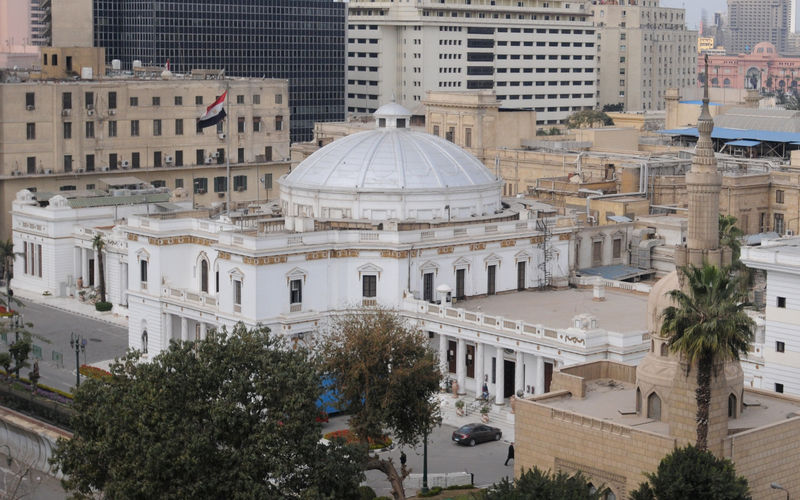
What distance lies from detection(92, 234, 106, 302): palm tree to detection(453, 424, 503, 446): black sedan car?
138ft

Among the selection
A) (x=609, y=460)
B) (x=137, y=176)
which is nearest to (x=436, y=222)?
(x=609, y=460)

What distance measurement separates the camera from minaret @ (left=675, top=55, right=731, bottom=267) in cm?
5866

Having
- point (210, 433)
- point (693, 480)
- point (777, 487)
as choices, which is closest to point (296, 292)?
point (210, 433)

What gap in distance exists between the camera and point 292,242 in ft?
285

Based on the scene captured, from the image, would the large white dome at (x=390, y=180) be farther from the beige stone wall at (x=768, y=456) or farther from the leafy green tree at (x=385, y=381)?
the beige stone wall at (x=768, y=456)

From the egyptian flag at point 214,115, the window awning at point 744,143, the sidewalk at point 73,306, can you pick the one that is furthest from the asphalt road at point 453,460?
the window awning at point 744,143

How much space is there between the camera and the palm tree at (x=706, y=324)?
53.0 meters

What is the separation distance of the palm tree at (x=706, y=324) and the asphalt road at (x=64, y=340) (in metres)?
44.0

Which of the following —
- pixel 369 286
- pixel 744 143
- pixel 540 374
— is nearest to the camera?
pixel 540 374

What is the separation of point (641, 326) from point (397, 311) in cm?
1337

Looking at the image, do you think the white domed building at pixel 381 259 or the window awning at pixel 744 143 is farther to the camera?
the window awning at pixel 744 143

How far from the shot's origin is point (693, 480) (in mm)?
52406

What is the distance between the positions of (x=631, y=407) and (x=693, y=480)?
801 cm

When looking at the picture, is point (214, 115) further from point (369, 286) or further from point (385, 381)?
point (385, 381)
